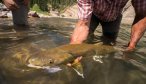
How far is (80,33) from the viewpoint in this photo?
4.10 m

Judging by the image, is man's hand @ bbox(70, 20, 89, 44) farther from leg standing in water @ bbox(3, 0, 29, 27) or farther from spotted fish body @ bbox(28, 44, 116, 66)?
leg standing in water @ bbox(3, 0, 29, 27)

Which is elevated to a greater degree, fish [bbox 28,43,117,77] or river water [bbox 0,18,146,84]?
fish [bbox 28,43,117,77]

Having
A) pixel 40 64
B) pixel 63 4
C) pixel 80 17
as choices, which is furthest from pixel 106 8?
pixel 63 4

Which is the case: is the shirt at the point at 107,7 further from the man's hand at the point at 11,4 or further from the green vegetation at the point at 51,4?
the green vegetation at the point at 51,4

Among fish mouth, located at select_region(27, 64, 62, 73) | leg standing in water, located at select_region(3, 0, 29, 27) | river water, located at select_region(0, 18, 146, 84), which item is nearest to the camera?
river water, located at select_region(0, 18, 146, 84)

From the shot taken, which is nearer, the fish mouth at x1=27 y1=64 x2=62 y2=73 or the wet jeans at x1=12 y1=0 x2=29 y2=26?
the fish mouth at x1=27 y1=64 x2=62 y2=73

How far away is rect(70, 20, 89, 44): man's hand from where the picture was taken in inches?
161

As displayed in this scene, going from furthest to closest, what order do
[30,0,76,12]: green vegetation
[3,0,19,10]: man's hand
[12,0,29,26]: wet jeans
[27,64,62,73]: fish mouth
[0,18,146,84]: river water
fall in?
1. [30,0,76,12]: green vegetation
2. [12,0,29,26]: wet jeans
3. [3,0,19,10]: man's hand
4. [27,64,62,73]: fish mouth
5. [0,18,146,84]: river water

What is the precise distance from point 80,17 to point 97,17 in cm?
114

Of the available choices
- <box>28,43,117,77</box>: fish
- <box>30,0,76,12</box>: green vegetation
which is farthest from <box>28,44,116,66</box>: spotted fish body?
<box>30,0,76,12</box>: green vegetation

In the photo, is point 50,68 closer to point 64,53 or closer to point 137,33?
point 64,53

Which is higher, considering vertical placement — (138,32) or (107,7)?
(107,7)

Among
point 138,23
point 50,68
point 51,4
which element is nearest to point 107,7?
point 138,23

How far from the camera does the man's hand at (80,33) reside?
4.09m
